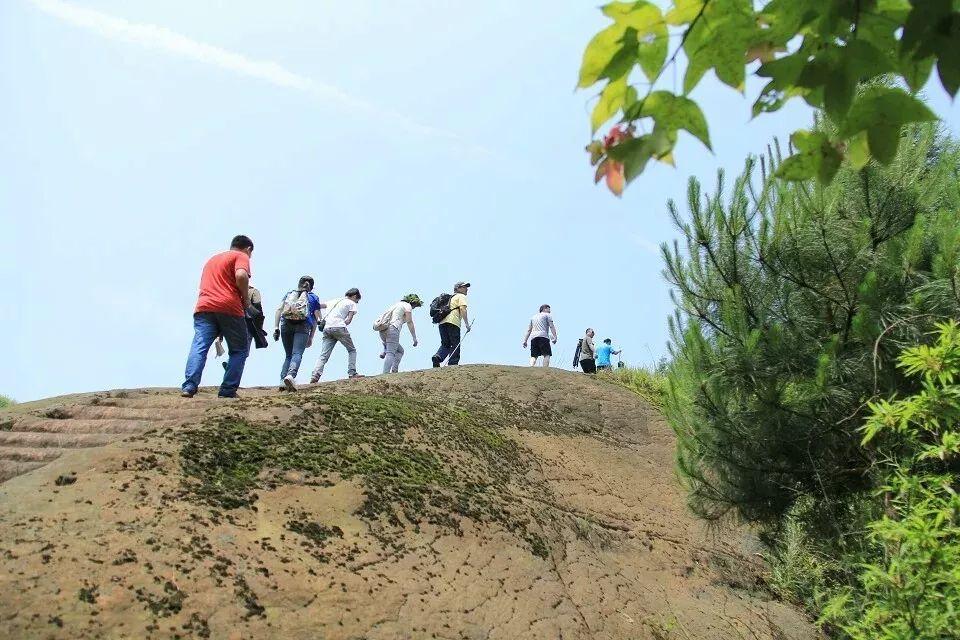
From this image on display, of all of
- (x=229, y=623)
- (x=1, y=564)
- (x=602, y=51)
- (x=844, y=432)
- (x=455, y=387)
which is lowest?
(x=229, y=623)

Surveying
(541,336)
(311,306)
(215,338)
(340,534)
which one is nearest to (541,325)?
(541,336)

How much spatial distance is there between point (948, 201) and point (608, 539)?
362 cm

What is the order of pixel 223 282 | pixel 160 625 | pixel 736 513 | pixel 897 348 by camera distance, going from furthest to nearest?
pixel 223 282
pixel 736 513
pixel 897 348
pixel 160 625

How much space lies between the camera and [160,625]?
357cm

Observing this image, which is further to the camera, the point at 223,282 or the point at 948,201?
the point at 223,282

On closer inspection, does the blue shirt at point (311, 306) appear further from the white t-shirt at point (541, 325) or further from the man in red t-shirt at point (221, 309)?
the white t-shirt at point (541, 325)

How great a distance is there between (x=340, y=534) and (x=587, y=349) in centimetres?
1179

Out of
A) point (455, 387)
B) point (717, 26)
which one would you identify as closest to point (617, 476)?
point (455, 387)

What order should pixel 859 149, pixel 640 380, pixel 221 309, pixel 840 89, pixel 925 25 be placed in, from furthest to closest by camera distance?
pixel 640 380
pixel 221 309
pixel 859 149
pixel 840 89
pixel 925 25

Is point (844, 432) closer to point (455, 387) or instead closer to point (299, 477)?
point (299, 477)

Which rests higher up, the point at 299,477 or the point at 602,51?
the point at 602,51

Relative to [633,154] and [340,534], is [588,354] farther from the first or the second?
[633,154]

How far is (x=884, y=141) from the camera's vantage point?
1708 mm

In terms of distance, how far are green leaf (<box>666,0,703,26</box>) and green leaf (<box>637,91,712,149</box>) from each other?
0.18 metres
